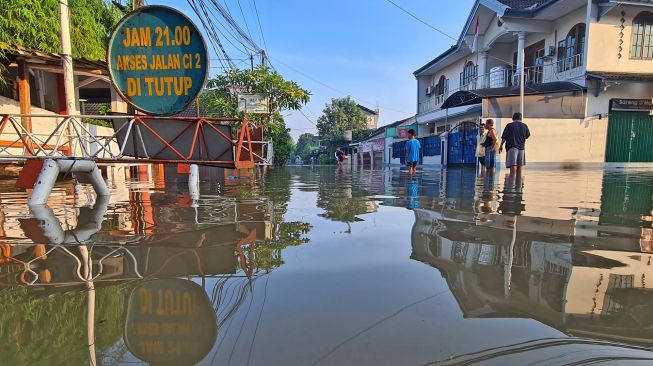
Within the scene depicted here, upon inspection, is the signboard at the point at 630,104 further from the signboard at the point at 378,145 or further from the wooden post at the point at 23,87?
the wooden post at the point at 23,87

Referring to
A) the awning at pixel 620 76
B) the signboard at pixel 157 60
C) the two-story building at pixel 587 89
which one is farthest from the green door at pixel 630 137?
the signboard at pixel 157 60

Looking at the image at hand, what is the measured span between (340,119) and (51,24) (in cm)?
3677

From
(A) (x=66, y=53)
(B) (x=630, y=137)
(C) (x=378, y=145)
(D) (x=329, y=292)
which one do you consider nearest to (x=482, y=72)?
(B) (x=630, y=137)

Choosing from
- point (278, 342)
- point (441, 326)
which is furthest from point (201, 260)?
point (441, 326)

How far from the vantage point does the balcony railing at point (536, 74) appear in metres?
16.3

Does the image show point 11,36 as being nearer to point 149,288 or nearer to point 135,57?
point 135,57

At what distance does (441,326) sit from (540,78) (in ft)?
68.5

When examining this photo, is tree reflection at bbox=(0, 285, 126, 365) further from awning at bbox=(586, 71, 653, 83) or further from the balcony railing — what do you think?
the balcony railing

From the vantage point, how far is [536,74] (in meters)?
18.8

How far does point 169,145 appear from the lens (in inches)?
206

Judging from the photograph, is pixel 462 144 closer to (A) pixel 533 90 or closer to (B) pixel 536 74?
(A) pixel 533 90

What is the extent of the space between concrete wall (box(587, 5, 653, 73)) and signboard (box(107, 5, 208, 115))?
1700 centimetres

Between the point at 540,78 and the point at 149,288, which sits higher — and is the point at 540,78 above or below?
above

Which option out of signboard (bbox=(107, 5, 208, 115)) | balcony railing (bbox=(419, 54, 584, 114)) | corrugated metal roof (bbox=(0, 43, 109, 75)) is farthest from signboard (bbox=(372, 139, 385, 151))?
signboard (bbox=(107, 5, 208, 115))
